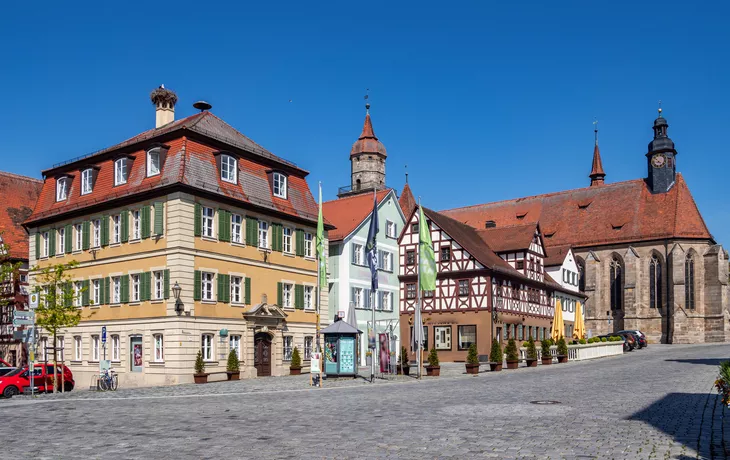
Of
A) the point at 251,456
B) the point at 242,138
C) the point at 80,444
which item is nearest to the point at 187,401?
the point at 80,444

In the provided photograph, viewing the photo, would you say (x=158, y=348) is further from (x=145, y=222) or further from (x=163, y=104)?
(x=163, y=104)

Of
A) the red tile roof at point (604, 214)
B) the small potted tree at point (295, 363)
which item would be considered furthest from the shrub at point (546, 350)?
the red tile roof at point (604, 214)

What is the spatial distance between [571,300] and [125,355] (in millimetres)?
42755

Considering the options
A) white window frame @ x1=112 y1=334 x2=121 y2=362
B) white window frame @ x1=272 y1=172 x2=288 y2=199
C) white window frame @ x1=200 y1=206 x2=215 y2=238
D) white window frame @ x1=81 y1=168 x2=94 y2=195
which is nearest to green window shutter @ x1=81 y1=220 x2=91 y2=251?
white window frame @ x1=81 y1=168 x2=94 y2=195

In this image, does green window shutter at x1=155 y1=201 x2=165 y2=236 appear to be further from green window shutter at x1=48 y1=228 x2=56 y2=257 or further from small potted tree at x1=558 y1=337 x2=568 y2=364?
small potted tree at x1=558 y1=337 x2=568 y2=364

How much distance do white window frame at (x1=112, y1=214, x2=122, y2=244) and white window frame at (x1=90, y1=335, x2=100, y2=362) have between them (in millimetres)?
4766

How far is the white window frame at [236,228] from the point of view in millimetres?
36375

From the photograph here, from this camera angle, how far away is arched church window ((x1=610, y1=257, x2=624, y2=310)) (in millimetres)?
77625

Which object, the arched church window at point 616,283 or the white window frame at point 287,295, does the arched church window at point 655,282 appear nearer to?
Answer: the arched church window at point 616,283

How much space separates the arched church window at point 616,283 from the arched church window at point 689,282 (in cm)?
614

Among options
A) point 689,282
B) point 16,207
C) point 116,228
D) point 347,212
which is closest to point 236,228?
point 116,228

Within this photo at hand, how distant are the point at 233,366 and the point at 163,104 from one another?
613 inches

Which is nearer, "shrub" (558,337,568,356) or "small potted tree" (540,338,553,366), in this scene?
"small potted tree" (540,338,553,366)

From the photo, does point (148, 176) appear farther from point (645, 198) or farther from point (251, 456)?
point (645, 198)
